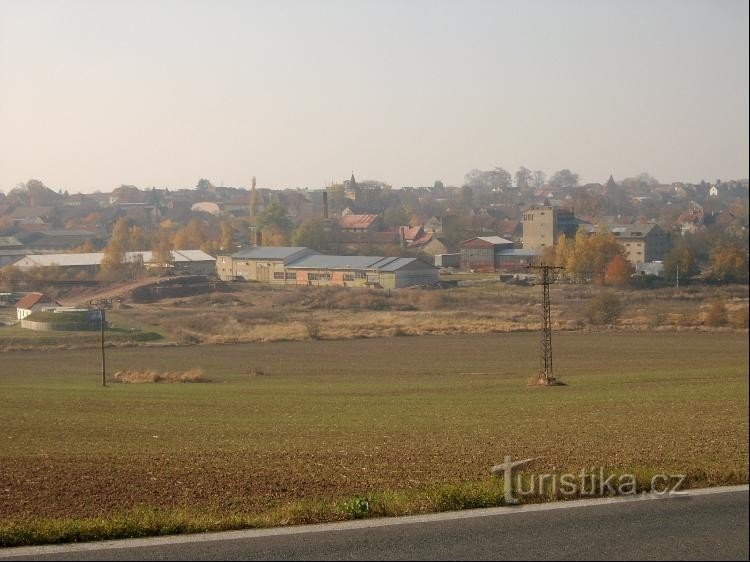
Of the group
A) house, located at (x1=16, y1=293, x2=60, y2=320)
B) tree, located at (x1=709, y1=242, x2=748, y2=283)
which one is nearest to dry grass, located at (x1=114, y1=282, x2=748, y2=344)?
house, located at (x1=16, y1=293, x2=60, y2=320)

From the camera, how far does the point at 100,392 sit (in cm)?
1617

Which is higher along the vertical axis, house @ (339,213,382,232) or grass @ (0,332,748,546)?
house @ (339,213,382,232)

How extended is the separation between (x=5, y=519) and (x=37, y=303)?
1977 cm

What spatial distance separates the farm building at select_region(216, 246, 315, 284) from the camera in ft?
130

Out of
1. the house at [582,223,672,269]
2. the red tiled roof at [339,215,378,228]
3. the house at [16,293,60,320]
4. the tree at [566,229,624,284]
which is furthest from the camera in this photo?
the red tiled roof at [339,215,378,228]

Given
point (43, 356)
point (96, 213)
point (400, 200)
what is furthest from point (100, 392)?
point (96, 213)

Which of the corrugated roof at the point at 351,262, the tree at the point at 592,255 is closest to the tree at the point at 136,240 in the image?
the corrugated roof at the point at 351,262

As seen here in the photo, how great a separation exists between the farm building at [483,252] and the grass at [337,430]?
752 cm

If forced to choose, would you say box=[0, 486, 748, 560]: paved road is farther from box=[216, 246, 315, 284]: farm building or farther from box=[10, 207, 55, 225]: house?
box=[10, 207, 55, 225]: house

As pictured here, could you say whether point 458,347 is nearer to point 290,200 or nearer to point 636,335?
point 636,335

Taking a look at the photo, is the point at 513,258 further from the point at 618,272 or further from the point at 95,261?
the point at 95,261

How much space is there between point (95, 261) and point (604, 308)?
75.3 feet

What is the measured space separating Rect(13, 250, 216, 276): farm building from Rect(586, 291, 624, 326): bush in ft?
61.3

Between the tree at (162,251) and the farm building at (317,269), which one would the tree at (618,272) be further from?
the tree at (162,251)
